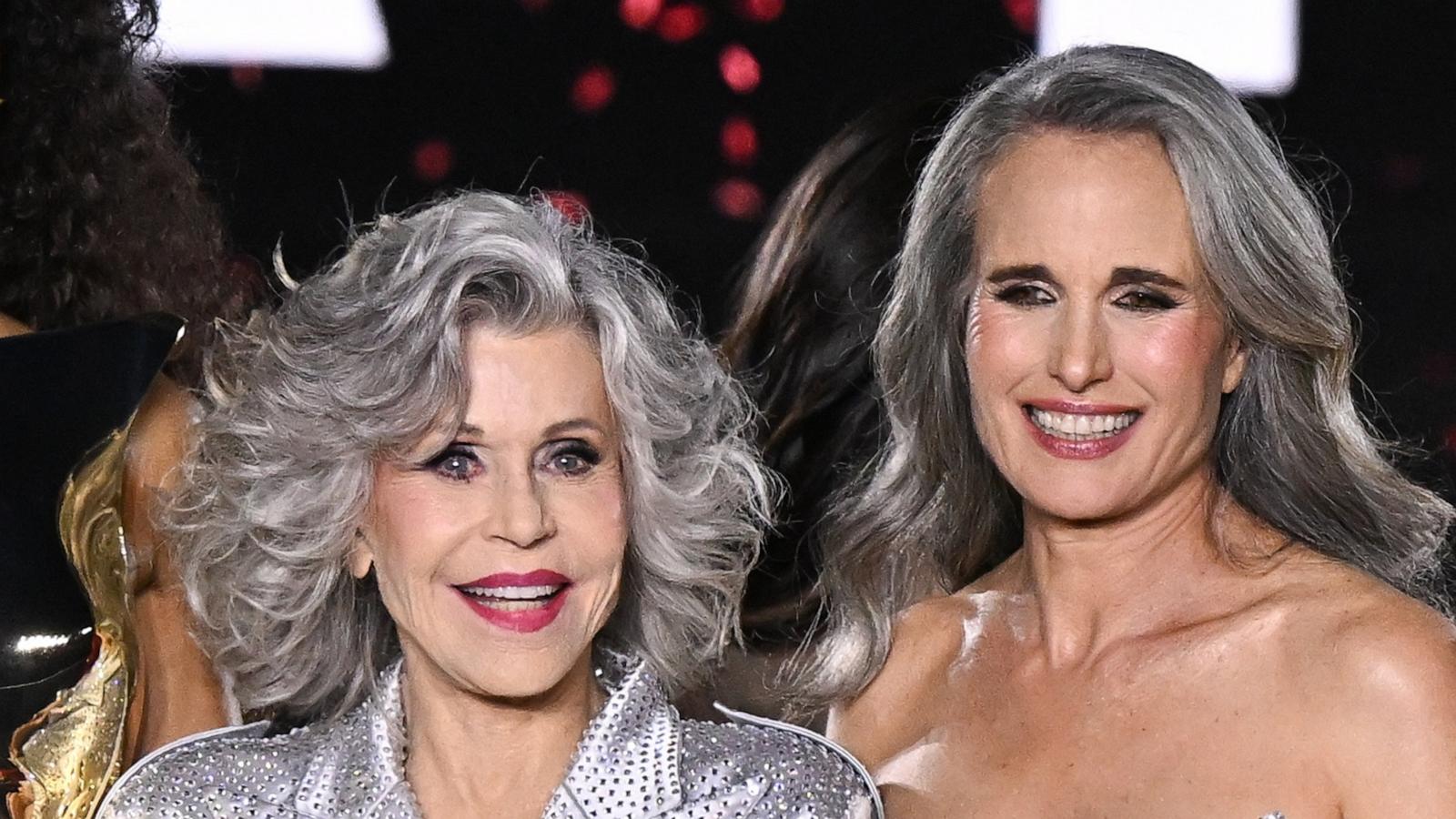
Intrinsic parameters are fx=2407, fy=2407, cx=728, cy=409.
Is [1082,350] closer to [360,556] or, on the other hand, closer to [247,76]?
[360,556]

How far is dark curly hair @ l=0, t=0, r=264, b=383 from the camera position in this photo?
3088 millimetres

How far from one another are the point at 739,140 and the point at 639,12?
12.3 inches

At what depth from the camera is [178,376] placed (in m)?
3.03

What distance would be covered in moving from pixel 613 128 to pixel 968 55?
70 centimetres

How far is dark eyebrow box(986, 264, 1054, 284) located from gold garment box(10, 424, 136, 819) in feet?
3.41

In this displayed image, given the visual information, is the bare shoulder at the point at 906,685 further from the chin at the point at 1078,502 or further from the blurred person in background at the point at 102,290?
the blurred person in background at the point at 102,290

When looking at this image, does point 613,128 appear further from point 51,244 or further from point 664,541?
point 664,541

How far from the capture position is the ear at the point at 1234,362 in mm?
2850

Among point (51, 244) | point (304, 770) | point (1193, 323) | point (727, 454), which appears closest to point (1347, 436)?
point (1193, 323)

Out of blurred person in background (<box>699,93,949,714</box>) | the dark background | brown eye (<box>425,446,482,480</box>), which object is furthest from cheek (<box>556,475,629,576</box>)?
the dark background

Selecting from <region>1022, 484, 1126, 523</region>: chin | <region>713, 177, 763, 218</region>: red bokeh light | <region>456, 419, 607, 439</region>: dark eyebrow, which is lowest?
<region>1022, 484, 1126, 523</region>: chin

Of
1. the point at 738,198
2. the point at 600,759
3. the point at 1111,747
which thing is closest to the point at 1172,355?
the point at 1111,747

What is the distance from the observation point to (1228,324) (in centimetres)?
282

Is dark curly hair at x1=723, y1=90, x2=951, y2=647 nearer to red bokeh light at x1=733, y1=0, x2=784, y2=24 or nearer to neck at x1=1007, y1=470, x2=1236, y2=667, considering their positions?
neck at x1=1007, y1=470, x2=1236, y2=667
